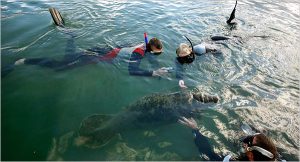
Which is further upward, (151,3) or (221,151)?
(151,3)

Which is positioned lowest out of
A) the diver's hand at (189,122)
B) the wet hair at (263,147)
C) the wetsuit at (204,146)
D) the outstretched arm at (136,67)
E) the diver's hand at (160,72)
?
the wetsuit at (204,146)

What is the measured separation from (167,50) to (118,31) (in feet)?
6.77

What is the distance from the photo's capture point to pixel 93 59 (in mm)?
7258

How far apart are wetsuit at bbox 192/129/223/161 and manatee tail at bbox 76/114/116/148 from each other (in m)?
1.57

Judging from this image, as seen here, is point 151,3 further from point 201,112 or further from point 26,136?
point 26,136

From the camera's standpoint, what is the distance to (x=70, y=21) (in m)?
9.70

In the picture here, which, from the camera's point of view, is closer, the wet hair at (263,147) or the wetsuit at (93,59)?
the wet hair at (263,147)

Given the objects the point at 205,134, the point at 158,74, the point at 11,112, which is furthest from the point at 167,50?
the point at 11,112

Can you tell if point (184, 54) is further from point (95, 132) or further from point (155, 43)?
point (95, 132)

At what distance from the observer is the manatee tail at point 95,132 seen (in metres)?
4.78

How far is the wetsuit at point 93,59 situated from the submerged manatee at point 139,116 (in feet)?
4.79

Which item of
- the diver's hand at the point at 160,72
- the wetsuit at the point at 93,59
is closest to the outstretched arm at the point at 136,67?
the wetsuit at the point at 93,59

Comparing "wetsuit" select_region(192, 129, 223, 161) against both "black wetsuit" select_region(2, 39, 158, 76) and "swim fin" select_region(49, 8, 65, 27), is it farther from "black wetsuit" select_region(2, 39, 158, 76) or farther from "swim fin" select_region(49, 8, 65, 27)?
"swim fin" select_region(49, 8, 65, 27)

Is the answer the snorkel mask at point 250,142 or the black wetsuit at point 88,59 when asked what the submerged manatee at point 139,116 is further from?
the black wetsuit at point 88,59
